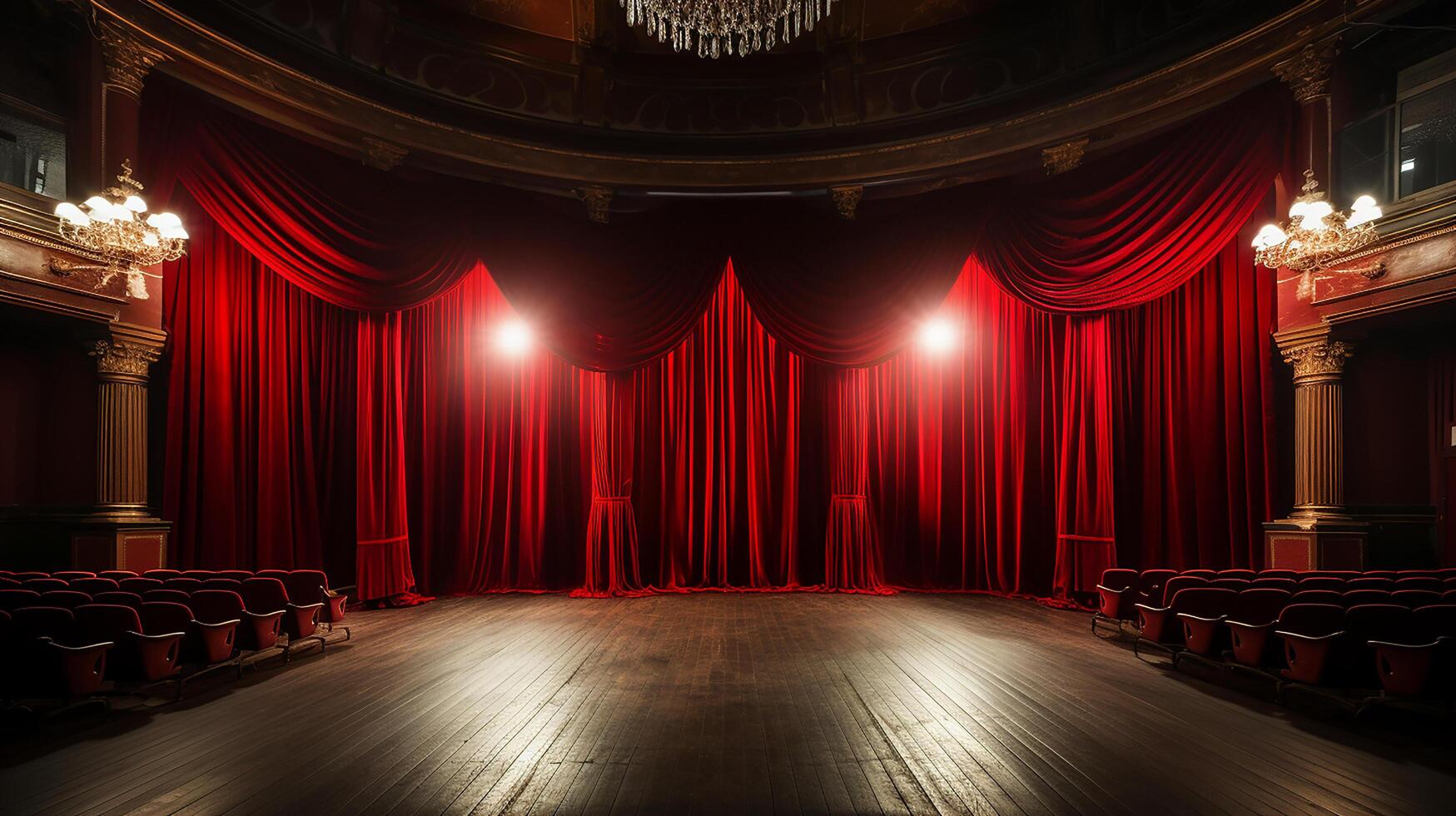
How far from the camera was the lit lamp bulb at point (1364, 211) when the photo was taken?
5.97 metres

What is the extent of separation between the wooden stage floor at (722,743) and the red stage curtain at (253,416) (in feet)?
8.68

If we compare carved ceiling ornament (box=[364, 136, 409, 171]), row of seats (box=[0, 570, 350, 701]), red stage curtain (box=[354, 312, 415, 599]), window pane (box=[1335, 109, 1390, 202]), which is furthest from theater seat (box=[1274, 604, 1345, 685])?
carved ceiling ornament (box=[364, 136, 409, 171])

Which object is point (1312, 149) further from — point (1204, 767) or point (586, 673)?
point (586, 673)

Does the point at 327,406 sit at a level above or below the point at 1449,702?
above

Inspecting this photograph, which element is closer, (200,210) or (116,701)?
(116,701)

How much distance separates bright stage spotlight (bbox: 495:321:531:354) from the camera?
389 inches

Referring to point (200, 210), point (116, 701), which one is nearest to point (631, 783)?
point (116, 701)

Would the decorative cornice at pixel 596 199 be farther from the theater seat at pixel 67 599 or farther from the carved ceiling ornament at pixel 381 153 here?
the theater seat at pixel 67 599

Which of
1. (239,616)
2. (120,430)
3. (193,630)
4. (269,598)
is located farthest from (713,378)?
(193,630)

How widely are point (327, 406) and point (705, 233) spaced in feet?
17.0

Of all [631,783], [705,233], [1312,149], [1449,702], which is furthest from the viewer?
[705,233]

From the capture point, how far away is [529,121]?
8938 mm

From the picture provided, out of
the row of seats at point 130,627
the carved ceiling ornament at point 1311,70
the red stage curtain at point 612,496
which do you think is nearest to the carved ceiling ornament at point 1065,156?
the carved ceiling ornament at point 1311,70

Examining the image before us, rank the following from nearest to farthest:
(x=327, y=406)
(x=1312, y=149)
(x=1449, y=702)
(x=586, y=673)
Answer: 1. (x=1449, y=702)
2. (x=586, y=673)
3. (x=1312, y=149)
4. (x=327, y=406)
